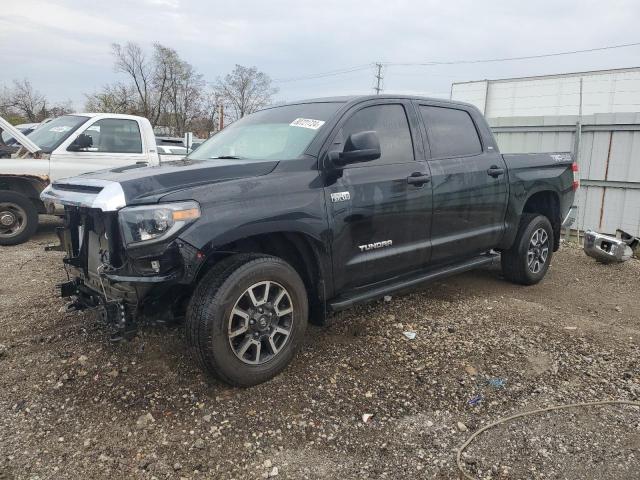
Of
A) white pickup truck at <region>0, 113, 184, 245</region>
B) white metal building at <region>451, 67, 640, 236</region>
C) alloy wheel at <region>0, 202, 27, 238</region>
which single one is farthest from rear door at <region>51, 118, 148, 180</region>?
white metal building at <region>451, 67, 640, 236</region>

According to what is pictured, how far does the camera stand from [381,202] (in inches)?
139

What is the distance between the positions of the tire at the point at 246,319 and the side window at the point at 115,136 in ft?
17.3

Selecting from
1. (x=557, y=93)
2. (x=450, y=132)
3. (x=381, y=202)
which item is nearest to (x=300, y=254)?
(x=381, y=202)

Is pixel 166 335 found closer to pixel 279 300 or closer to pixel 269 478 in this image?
pixel 279 300

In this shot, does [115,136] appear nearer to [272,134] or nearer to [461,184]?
[272,134]

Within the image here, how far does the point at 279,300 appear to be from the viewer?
3.02m

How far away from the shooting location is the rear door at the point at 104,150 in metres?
6.88

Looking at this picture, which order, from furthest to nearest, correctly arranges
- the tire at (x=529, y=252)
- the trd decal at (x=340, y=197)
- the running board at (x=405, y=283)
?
the tire at (x=529, y=252), the running board at (x=405, y=283), the trd decal at (x=340, y=197)

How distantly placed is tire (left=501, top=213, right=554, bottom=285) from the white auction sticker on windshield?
280 centimetres

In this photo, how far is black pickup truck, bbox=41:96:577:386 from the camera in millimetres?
2703

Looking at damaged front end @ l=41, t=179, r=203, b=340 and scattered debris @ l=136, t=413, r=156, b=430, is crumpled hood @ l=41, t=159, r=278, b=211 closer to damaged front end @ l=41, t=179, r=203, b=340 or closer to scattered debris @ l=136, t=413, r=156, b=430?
damaged front end @ l=41, t=179, r=203, b=340

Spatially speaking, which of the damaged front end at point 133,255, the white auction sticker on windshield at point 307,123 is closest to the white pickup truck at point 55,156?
the white auction sticker on windshield at point 307,123

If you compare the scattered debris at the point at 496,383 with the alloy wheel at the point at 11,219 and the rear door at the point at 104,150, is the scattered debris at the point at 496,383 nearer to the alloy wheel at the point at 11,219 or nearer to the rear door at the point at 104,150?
the rear door at the point at 104,150

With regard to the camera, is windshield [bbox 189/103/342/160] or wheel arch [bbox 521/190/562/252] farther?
wheel arch [bbox 521/190/562/252]
